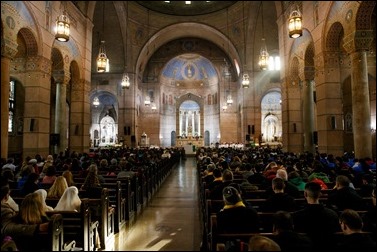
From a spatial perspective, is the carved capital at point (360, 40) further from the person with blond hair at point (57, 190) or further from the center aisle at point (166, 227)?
the person with blond hair at point (57, 190)

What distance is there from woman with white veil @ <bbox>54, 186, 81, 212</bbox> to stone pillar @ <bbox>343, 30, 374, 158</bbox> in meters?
10.1

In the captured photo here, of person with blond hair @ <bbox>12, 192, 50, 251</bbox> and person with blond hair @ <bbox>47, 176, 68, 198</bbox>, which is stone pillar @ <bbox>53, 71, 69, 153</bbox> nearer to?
person with blond hair @ <bbox>47, 176, 68, 198</bbox>

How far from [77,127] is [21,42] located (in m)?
5.54

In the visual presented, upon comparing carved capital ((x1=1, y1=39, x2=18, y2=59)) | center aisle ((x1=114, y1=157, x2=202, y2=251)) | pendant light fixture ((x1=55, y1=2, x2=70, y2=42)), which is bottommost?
center aisle ((x1=114, y1=157, x2=202, y2=251))

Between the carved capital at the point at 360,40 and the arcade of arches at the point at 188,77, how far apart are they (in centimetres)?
4

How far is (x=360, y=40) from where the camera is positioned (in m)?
10.2

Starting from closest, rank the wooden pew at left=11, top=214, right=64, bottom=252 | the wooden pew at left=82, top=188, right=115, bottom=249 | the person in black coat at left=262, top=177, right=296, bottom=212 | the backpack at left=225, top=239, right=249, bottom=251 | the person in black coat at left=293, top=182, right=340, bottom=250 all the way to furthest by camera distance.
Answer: the backpack at left=225, top=239, right=249, bottom=251 < the person in black coat at left=293, top=182, right=340, bottom=250 < the wooden pew at left=11, top=214, right=64, bottom=252 < the person in black coat at left=262, top=177, right=296, bottom=212 < the wooden pew at left=82, top=188, right=115, bottom=249

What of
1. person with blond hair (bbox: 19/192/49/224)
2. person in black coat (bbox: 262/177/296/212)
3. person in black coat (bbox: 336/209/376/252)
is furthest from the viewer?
person in black coat (bbox: 262/177/296/212)

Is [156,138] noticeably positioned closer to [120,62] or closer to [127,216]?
[120,62]

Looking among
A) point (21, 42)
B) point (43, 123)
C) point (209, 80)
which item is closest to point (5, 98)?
point (43, 123)

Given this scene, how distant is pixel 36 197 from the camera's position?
3.62 m

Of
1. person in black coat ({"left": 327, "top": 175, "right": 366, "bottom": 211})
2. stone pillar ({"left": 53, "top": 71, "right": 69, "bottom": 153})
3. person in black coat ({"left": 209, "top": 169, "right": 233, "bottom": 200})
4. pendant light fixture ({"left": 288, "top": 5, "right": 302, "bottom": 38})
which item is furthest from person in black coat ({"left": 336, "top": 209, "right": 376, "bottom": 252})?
stone pillar ({"left": 53, "top": 71, "right": 69, "bottom": 153})

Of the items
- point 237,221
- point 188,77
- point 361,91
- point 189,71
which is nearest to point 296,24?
point 361,91

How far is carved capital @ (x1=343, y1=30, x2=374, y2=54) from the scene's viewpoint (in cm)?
1015
